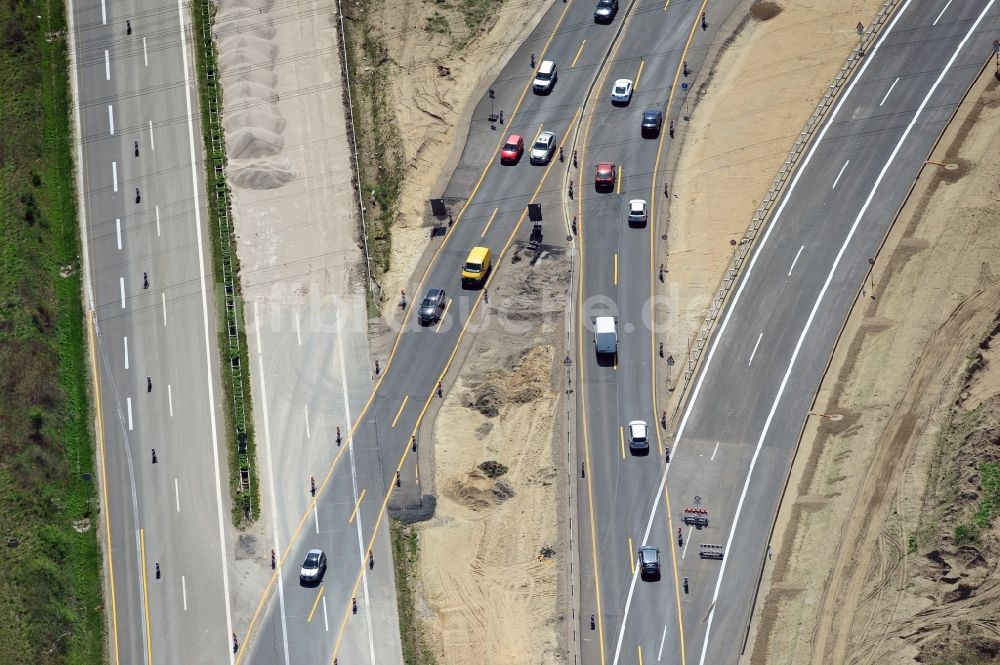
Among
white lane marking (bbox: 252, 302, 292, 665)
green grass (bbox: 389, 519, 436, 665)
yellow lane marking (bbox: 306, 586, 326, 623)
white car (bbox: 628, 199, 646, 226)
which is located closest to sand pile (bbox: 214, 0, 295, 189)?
white lane marking (bbox: 252, 302, 292, 665)

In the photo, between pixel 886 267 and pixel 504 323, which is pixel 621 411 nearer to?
pixel 504 323

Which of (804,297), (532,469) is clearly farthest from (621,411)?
(804,297)

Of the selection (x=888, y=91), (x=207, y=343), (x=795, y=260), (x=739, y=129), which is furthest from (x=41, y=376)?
(x=888, y=91)

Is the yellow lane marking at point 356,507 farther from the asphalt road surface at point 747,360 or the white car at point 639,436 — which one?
the white car at point 639,436

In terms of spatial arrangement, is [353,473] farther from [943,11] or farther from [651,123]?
[943,11]

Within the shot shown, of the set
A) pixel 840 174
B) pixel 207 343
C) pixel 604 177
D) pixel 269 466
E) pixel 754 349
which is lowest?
pixel 269 466

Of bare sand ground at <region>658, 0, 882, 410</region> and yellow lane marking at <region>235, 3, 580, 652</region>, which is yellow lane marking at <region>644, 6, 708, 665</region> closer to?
bare sand ground at <region>658, 0, 882, 410</region>
